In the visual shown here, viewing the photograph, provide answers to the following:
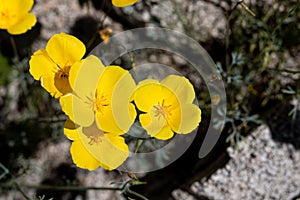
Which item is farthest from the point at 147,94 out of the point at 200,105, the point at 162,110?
the point at 200,105

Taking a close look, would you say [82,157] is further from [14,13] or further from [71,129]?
[14,13]

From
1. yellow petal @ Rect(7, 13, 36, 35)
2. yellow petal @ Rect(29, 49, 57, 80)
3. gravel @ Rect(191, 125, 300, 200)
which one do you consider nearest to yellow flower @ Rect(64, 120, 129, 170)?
yellow petal @ Rect(29, 49, 57, 80)

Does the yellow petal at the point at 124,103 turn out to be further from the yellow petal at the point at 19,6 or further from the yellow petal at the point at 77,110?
the yellow petal at the point at 19,6

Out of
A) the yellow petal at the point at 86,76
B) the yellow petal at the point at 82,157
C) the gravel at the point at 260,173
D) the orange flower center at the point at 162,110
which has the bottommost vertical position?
the gravel at the point at 260,173

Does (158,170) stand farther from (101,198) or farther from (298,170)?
→ (298,170)

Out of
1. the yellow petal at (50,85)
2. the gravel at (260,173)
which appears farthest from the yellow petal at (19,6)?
the gravel at (260,173)

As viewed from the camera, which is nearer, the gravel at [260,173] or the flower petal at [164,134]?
the flower petal at [164,134]

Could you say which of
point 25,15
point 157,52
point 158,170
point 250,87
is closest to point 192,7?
point 157,52

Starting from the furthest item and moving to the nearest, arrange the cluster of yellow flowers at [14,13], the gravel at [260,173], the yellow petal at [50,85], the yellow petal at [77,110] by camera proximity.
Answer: the gravel at [260,173] < the cluster of yellow flowers at [14,13] < the yellow petal at [50,85] < the yellow petal at [77,110]

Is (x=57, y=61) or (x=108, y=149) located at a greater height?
(x=57, y=61)
